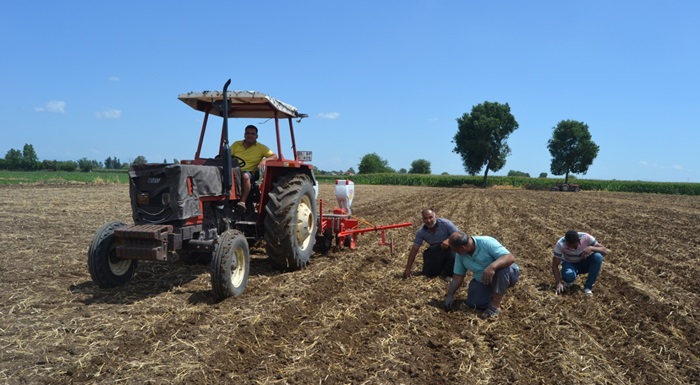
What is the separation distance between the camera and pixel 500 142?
55.9 m

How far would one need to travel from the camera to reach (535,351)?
3.85m

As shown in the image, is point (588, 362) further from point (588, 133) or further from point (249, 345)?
point (588, 133)

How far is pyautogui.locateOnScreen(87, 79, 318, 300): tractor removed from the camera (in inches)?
186

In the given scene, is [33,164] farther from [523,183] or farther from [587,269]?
[587,269]

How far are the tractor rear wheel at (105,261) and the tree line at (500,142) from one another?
172ft

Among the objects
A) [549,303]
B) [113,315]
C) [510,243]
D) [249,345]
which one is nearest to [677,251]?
[510,243]

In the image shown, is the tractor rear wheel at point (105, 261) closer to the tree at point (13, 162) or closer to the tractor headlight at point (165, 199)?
the tractor headlight at point (165, 199)

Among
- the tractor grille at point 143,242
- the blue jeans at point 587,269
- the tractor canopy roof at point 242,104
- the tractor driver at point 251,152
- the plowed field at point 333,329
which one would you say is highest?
the tractor canopy roof at point 242,104

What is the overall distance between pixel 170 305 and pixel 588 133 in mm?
59257

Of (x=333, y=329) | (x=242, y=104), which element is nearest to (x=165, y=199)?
(x=242, y=104)

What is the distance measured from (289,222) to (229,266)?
3.88 ft

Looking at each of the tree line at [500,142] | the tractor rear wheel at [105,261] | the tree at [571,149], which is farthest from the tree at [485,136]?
the tractor rear wheel at [105,261]

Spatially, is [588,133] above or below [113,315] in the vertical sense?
above

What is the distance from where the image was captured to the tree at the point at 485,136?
55.0 m
